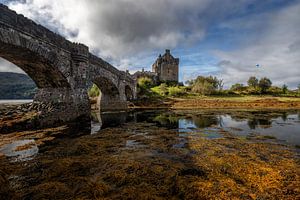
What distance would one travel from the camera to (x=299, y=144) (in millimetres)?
9672

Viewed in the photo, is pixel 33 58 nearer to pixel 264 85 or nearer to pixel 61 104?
pixel 61 104

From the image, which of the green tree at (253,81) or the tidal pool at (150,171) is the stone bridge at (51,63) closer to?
the tidal pool at (150,171)

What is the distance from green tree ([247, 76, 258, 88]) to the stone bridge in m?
72.0

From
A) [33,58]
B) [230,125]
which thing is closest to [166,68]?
[230,125]

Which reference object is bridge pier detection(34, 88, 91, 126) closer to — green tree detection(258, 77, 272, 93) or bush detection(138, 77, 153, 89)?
bush detection(138, 77, 153, 89)

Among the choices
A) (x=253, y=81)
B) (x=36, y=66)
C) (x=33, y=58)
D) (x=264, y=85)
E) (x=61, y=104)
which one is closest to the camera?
(x=33, y=58)

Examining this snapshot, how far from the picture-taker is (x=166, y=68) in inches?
3369

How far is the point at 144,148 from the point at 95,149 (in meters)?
2.44

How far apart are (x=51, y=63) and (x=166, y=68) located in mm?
74237

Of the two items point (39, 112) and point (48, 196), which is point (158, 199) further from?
point (39, 112)

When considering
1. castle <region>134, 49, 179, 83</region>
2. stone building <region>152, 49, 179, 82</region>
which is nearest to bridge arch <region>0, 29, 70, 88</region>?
castle <region>134, 49, 179, 83</region>

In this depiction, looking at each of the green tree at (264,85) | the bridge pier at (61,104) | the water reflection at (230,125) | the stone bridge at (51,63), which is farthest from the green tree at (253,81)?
the bridge pier at (61,104)

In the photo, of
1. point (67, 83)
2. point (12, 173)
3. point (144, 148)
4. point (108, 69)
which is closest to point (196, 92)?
point (108, 69)

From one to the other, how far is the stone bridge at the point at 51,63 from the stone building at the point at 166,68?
6469 cm
